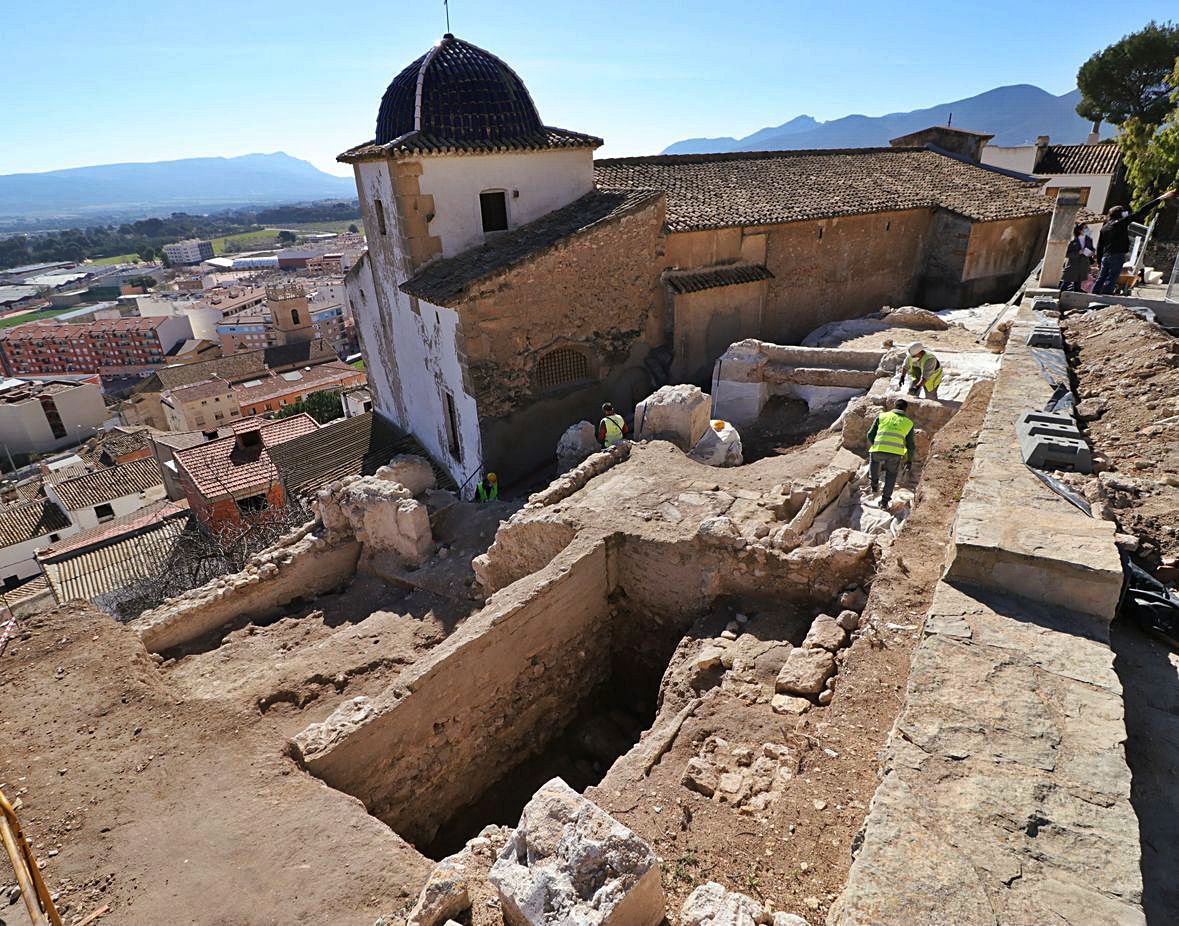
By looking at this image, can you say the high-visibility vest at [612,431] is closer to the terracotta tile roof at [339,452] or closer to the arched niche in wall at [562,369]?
the arched niche in wall at [562,369]

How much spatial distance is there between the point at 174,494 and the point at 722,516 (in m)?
28.4

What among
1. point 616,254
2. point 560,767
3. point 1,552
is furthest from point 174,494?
point 560,767

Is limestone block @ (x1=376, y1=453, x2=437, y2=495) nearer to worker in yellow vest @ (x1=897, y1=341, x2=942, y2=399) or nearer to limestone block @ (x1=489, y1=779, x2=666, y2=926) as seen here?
worker in yellow vest @ (x1=897, y1=341, x2=942, y2=399)

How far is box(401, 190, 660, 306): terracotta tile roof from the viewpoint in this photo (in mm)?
13328

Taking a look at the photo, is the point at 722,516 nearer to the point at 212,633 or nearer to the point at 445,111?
the point at 212,633

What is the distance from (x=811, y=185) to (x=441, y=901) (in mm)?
21230

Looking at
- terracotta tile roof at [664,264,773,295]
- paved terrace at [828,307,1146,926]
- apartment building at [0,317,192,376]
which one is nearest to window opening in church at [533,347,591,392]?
terracotta tile roof at [664,264,773,295]

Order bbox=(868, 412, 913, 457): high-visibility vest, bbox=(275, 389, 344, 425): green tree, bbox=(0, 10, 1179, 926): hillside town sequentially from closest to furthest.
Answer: bbox=(0, 10, 1179, 926): hillside town → bbox=(868, 412, 913, 457): high-visibility vest → bbox=(275, 389, 344, 425): green tree

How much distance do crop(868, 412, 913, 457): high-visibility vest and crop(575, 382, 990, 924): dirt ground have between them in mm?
2321

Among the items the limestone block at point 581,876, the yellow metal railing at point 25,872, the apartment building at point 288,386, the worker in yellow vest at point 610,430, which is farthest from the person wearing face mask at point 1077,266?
the apartment building at point 288,386

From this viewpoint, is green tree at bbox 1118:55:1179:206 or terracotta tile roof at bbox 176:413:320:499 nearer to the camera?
green tree at bbox 1118:55:1179:206

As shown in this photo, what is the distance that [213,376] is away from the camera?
47125mm

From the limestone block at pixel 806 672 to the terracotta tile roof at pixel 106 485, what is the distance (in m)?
33.0

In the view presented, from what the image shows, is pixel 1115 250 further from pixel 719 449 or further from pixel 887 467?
pixel 719 449
